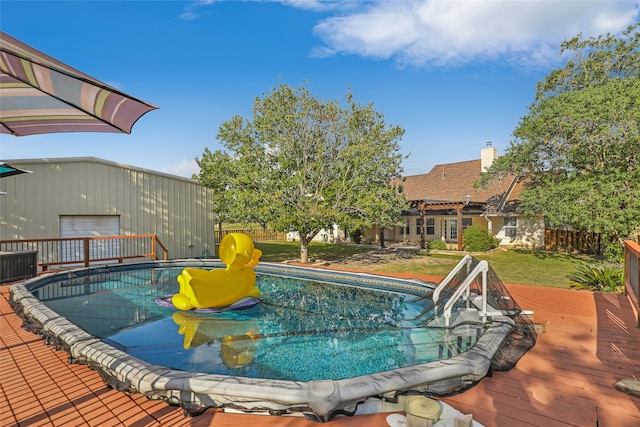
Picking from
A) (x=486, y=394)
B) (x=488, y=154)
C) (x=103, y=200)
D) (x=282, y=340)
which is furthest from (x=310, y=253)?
(x=486, y=394)

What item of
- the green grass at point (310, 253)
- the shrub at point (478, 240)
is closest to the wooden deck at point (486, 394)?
the green grass at point (310, 253)

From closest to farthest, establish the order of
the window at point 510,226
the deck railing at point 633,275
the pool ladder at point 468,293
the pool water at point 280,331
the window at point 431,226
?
the deck railing at point 633,275, the pool water at point 280,331, the pool ladder at point 468,293, the window at point 510,226, the window at point 431,226

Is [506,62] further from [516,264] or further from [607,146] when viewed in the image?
[516,264]

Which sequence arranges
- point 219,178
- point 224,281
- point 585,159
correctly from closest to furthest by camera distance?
point 224,281, point 585,159, point 219,178

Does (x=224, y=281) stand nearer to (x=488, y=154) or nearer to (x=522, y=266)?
(x=522, y=266)

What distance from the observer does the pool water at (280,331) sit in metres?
4.75

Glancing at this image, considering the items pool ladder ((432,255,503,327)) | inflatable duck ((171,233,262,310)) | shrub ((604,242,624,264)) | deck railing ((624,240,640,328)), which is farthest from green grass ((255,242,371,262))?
deck railing ((624,240,640,328))

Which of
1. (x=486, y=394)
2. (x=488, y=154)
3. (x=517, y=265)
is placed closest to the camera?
(x=486, y=394)

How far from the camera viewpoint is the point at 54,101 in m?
3.13

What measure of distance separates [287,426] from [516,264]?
14729 millimetres

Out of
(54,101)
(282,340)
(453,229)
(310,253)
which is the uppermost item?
(54,101)

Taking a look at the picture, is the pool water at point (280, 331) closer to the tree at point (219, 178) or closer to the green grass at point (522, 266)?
the green grass at point (522, 266)

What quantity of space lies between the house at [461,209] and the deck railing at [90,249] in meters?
14.7

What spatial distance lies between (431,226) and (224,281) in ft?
68.6
